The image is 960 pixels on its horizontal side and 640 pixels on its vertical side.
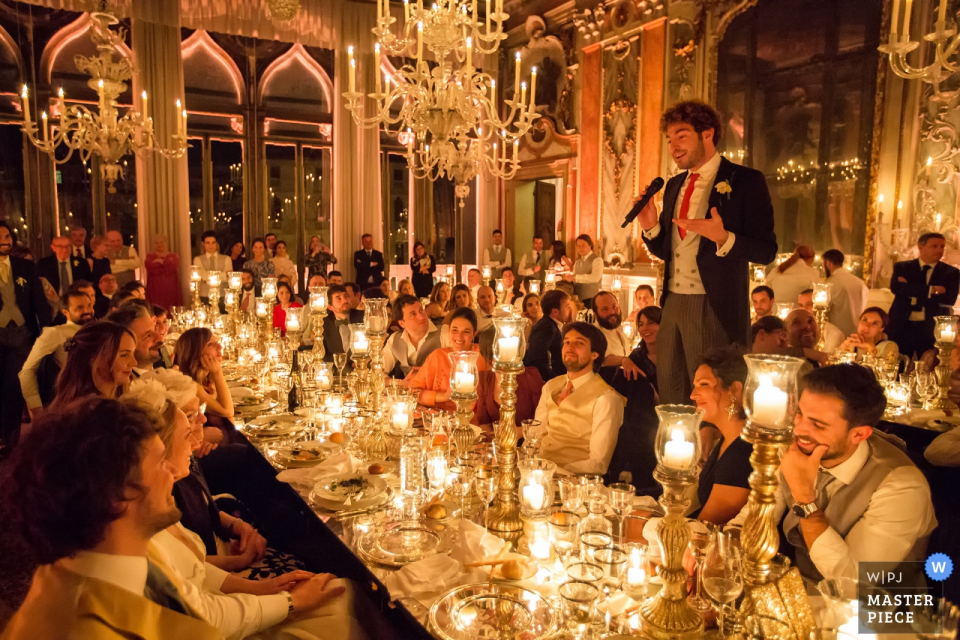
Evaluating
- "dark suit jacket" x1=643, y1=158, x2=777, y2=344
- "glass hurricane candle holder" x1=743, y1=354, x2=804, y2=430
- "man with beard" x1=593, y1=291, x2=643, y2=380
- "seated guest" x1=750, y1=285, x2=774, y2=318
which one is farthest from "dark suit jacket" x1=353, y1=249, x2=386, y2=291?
"glass hurricane candle holder" x1=743, y1=354, x2=804, y2=430

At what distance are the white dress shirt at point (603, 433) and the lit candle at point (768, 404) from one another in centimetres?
145

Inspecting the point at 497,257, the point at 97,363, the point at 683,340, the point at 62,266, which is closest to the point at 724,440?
the point at 683,340

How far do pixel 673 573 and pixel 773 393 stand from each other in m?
0.46

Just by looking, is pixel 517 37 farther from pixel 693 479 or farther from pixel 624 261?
pixel 693 479

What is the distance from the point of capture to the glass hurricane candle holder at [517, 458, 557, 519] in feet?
5.74

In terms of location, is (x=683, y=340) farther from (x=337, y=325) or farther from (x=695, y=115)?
(x=337, y=325)

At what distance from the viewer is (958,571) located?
182 centimetres

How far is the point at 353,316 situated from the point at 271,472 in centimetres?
270

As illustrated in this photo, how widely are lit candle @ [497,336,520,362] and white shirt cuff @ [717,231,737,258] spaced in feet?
3.98

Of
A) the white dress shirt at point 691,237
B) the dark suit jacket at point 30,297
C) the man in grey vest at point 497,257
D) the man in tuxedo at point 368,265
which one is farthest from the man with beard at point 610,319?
the man in tuxedo at point 368,265

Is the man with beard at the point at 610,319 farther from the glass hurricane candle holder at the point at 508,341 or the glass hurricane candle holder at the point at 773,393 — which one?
the glass hurricane candle holder at the point at 773,393

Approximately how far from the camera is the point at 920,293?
5246mm

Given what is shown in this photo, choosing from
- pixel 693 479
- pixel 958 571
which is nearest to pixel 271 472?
pixel 693 479

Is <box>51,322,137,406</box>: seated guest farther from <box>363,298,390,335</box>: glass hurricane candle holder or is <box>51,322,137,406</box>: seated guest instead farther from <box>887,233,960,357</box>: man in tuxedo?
<box>887,233,960,357</box>: man in tuxedo
